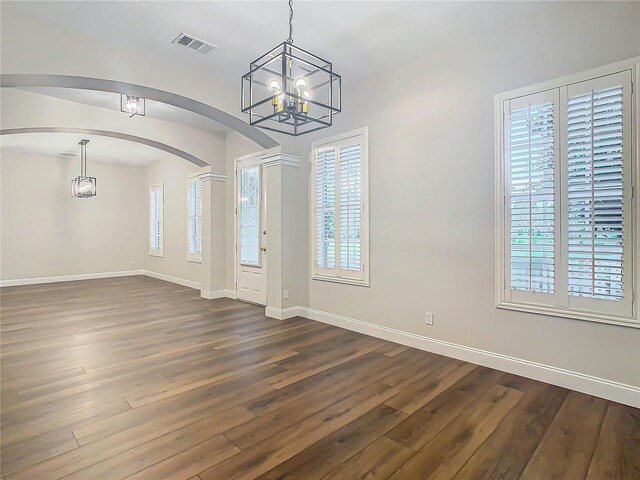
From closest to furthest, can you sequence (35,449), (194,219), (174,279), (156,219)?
1. (35,449)
2. (194,219)
3. (174,279)
4. (156,219)

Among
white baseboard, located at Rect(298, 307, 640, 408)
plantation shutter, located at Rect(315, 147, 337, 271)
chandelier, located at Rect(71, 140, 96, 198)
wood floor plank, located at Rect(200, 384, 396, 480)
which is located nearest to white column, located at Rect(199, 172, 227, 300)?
plantation shutter, located at Rect(315, 147, 337, 271)

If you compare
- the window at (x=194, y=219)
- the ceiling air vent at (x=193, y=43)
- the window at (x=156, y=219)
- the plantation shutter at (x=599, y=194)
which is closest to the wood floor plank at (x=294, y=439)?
the plantation shutter at (x=599, y=194)

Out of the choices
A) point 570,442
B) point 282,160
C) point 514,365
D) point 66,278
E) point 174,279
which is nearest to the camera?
point 570,442

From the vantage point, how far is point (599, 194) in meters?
2.66

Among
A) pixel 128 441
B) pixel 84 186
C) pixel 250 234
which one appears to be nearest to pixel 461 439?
pixel 128 441

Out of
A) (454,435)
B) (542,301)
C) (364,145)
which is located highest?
(364,145)

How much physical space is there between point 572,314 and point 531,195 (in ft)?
3.40

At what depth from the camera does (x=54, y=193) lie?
855 cm

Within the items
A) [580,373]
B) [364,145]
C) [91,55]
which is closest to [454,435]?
[580,373]

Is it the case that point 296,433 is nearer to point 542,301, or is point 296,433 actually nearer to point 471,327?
point 471,327

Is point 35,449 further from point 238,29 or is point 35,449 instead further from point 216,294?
point 216,294

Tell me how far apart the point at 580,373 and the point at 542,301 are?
610mm

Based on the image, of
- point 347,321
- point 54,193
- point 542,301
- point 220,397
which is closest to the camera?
point 220,397

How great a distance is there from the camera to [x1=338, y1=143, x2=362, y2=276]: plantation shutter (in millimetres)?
4398
